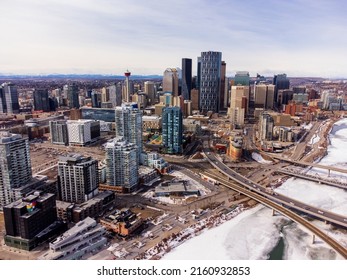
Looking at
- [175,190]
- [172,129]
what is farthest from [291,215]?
[172,129]

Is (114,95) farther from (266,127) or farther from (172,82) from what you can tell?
(266,127)

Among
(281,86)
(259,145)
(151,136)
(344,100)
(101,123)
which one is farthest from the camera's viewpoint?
(281,86)

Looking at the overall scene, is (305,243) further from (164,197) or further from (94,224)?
(94,224)

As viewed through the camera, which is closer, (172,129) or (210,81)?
(172,129)

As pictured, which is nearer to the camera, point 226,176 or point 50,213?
point 50,213

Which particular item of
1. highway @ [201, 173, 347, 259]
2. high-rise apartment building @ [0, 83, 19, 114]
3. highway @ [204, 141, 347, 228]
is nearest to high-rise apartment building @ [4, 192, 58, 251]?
highway @ [201, 173, 347, 259]

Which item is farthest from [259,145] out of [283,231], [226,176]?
[283,231]

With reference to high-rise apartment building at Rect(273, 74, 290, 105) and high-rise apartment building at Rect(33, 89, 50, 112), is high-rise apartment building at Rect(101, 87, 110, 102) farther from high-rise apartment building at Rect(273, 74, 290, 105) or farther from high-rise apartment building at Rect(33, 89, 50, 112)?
high-rise apartment building at Rect(273, 74, 290, 105)
